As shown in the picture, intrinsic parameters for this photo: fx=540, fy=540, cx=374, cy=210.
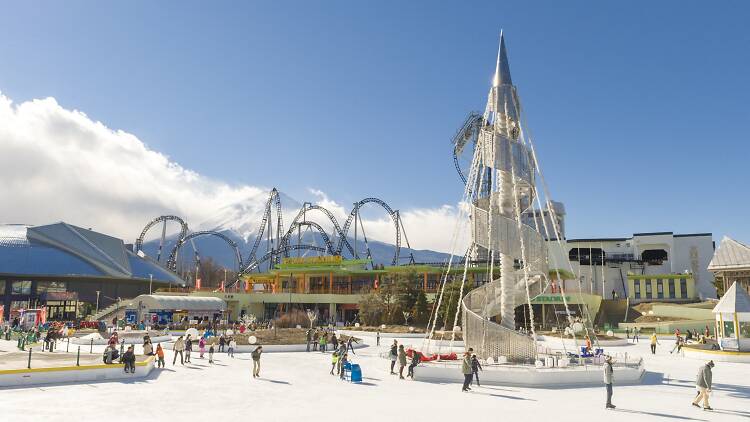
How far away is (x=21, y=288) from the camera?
75.1 metres

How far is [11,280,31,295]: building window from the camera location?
246 ft

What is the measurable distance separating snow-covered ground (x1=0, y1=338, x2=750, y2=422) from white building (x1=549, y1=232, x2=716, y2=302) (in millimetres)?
53947

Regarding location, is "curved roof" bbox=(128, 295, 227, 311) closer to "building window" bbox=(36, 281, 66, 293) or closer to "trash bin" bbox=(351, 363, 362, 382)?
"building window" bbox=(36, 281, 66, 293)

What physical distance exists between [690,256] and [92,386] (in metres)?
77.1

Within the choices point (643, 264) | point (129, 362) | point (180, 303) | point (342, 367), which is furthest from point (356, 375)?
point (643, 264)

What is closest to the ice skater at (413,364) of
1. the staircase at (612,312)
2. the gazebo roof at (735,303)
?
the gazebo roof at (735,303)

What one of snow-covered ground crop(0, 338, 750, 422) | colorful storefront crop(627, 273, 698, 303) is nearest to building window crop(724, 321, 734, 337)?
snow-covered ground crop(0, 338, 750, 422)

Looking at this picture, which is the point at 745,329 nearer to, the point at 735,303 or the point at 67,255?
the point at 735,303

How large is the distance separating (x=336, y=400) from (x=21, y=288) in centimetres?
7630

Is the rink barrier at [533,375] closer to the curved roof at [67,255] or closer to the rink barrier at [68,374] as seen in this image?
the rink barrier at [68,374]

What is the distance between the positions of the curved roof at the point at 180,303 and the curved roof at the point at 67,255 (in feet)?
80.7

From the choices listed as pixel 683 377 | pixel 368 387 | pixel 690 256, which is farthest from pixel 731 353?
pixel 690 256

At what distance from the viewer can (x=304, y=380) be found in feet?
66.2

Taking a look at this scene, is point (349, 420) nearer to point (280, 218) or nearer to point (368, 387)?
point (368, 387)
